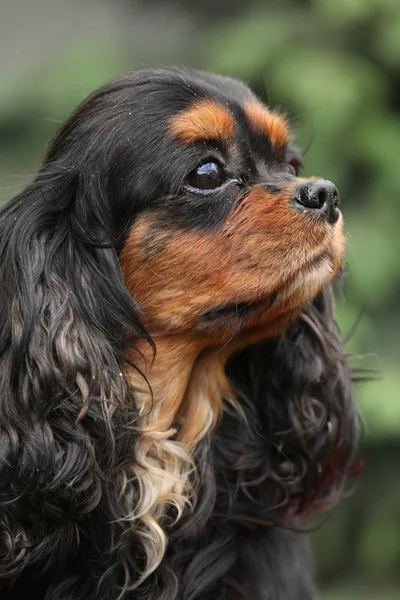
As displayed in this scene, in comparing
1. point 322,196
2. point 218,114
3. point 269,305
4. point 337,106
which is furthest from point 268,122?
point 337,106

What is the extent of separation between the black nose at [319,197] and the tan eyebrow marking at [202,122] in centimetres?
26

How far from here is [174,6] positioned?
5.00 meters

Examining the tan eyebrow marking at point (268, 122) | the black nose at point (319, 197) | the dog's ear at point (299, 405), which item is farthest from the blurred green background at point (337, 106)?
the black nose at point (319, 197)

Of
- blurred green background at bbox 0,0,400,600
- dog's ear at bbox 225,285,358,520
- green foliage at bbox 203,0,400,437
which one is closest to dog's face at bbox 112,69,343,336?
dog's ear at bbox 225,285,358,520

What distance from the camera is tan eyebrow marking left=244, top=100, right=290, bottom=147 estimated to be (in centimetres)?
274

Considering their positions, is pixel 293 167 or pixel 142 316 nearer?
pixel 142 316

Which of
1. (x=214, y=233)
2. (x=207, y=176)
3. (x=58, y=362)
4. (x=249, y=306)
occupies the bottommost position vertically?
(x=58, y=362)

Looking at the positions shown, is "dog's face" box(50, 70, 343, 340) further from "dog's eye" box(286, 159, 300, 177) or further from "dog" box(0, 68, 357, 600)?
"dog's eye" box(286, 159, 300, 177)

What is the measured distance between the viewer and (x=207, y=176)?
2619 mm

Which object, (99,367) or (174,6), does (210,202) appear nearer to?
(99,367)

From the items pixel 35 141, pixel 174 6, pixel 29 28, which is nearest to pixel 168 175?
pixel 35 141

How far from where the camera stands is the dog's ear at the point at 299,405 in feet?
9.84

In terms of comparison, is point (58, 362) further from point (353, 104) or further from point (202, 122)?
point (353, 104)

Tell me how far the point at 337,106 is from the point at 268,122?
1.62 metres
